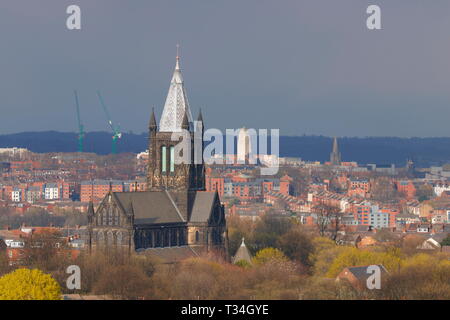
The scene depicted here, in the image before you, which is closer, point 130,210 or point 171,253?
point 130,210

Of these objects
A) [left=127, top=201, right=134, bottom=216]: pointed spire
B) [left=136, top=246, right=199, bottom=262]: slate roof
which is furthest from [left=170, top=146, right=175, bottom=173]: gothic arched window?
[left=127, top=201, right=134, bottom=216]: pointed spire

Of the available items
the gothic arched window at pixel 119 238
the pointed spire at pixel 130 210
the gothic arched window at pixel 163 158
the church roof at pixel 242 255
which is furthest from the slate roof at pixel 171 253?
the gothic arched window at pixel 163 158

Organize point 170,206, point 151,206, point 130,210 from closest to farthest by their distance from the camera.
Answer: point 130,210 < point 151,206 < point 170,206

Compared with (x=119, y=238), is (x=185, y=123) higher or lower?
higher

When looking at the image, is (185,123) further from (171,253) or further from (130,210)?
(171,253)

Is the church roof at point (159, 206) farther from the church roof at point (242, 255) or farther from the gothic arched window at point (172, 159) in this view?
the church roof at point (242, 255)

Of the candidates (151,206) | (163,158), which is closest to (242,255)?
(151,206)

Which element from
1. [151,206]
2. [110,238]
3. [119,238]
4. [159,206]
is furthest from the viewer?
[159,206]

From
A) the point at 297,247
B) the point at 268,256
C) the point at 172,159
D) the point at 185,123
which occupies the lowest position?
the point at 297,247

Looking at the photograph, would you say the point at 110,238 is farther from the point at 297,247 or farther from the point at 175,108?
the point at 297,247
